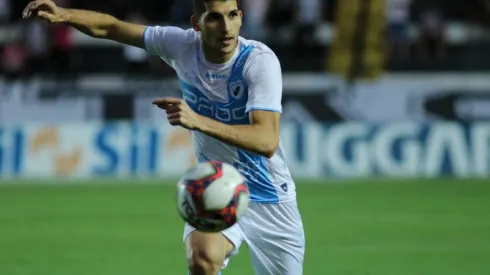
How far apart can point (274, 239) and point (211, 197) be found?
75 centimetres

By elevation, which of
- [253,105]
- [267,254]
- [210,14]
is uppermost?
[210,14]

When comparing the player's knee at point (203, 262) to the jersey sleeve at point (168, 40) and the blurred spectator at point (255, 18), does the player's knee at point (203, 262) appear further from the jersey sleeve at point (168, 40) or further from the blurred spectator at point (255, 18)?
the blurred spectator at point (255, 18)

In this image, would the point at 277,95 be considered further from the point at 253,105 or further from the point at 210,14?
the point at 210,14

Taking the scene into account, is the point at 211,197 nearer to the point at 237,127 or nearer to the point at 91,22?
the point at 237,127

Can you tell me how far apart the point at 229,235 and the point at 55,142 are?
10772 millimetres

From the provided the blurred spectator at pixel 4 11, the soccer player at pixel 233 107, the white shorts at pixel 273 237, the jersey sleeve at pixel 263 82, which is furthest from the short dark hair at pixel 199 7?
the blurred spectator at pixel 4 11

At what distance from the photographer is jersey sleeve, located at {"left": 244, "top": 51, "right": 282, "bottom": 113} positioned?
18.4 feet

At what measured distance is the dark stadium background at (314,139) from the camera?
10.1 m

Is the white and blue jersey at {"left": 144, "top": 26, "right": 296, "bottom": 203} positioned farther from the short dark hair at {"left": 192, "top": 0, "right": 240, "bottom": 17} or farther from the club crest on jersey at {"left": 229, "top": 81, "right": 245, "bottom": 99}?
the short dark hair at {"left": 192, "top": 0, "right": 240, "bottom": 17}

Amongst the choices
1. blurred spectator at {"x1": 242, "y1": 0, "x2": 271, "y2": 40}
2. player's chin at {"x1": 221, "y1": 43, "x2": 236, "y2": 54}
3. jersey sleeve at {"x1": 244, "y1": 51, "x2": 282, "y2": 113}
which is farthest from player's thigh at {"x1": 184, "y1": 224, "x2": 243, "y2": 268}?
blurred spectator at {"x1": 242, "y1": 0, "x2": 271, "y2": 40}

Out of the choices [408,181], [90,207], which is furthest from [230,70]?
[408,181]

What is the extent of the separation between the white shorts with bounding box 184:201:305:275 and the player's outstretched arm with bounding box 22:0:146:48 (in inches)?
44.5

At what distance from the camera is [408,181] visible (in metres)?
16.1

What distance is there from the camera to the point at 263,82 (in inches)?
223
